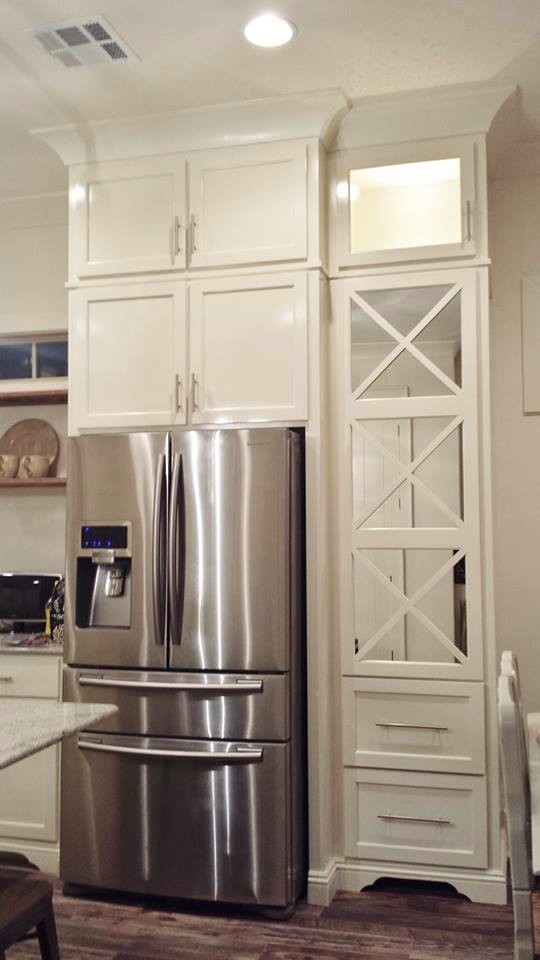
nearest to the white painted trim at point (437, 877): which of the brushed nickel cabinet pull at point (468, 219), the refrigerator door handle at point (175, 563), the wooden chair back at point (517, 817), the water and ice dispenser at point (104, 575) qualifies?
the refrigerator door handle at point (175, 563)

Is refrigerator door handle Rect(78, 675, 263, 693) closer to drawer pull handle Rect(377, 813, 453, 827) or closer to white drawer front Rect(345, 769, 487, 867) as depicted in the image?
white drawer front Rect(345, 769, 487, 867)

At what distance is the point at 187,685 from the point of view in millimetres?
2998

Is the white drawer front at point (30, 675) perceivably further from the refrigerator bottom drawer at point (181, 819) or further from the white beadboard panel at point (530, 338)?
the white beadboard panel at point (530, 338)

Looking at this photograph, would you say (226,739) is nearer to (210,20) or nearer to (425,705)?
(425,705)

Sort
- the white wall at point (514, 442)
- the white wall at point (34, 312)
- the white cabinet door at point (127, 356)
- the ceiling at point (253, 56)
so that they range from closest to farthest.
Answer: the ceiling at point (253, 56) → the white cabinet door at point (127, 356) → the white wall at point (514, 442) → the white wall at point (34, 312)

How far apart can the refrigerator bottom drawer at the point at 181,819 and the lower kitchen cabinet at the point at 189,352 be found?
1.18m

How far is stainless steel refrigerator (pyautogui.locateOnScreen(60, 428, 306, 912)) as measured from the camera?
296cm

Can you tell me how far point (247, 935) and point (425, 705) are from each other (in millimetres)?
959

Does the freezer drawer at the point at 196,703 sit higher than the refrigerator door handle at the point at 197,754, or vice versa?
the freezer drawer at the point at 196,703

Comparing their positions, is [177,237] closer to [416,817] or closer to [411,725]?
[411,725]

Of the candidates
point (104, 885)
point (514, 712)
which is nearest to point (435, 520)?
point (514, 712)

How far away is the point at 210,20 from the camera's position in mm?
2637

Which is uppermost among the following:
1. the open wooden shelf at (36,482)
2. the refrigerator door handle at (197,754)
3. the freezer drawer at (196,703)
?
the open wooden shelf at (36,482)

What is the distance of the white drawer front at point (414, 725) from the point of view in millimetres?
3072
